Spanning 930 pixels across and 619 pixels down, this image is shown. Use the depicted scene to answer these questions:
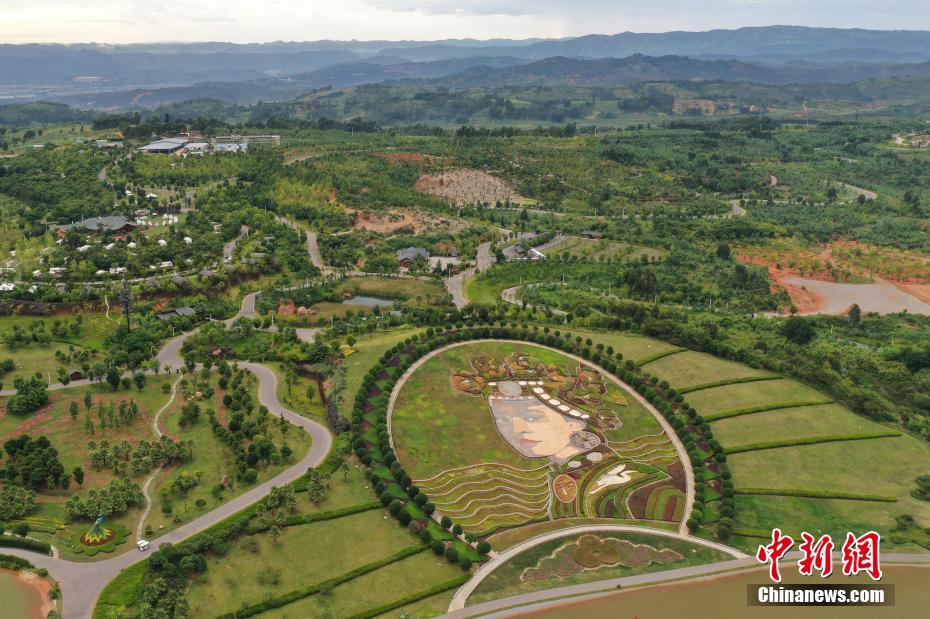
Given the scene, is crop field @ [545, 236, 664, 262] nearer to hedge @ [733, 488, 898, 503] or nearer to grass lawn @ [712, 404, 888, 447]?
grass lawn @ [712, 404, 888, 447]

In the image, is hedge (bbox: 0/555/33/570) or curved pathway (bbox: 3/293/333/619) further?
hedge (bbox: 0/555/33/570)

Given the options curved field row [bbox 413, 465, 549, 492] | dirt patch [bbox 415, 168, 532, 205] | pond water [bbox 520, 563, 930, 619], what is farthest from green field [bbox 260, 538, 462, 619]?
dirt patch [bbox 415, 168, 532, 205]

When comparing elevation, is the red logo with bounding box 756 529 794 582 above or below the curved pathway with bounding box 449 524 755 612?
above

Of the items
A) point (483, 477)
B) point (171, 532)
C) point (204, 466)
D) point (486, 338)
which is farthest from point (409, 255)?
point (171, 532)

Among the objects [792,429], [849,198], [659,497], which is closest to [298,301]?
[659,497]

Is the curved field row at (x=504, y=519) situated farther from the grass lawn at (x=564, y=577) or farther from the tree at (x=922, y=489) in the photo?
the tree at (x=922, y=489)

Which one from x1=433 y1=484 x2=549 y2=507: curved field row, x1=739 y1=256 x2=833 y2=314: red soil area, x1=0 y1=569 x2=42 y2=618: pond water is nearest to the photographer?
x1=0 y1=569 x2=42 y2=618: pond water

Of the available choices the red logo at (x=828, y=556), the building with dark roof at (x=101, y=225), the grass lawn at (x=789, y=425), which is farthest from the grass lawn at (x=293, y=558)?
the building with dark roof at (x=101, y=225)

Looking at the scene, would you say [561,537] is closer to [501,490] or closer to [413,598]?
[501,490]
